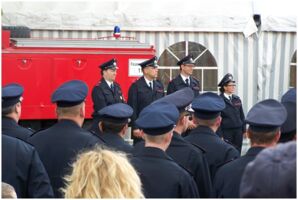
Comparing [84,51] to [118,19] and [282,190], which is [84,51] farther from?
[282,190]

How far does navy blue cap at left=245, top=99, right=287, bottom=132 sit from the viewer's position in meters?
4.09

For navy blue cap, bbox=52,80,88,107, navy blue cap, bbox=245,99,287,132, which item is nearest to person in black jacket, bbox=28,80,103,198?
navy blue cap, bbox=52,80,88,107

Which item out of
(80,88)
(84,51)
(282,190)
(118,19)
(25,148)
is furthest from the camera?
(118,19)

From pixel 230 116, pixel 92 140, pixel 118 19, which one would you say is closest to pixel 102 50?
pixel 118 19

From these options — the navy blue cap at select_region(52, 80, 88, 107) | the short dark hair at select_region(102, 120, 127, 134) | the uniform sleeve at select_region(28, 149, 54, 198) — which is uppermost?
the navy blue cap at select_region(52, 80, 88, 107)

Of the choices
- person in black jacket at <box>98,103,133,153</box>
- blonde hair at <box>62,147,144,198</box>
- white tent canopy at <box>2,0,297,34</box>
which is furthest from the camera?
white tent canopy at <box>2,0,297,34</box>

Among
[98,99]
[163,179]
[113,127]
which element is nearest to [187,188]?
[163,179]

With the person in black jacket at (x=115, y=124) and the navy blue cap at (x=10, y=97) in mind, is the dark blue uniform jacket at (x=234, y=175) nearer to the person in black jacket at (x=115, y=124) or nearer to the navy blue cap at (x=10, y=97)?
the person in black jacket at (x=115, y=124)

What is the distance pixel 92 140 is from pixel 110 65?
195 inches

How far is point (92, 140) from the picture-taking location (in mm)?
4637

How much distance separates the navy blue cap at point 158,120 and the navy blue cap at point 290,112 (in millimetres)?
611

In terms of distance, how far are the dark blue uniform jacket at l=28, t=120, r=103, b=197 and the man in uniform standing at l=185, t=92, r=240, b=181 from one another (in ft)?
2.42

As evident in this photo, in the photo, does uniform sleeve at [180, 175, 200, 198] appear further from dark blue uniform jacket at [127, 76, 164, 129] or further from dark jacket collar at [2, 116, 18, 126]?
dark blue uniform jacket at [127, 76, 164, 129]

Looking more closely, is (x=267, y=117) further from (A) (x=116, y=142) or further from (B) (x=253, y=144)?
(A) (x=116, y=142)
